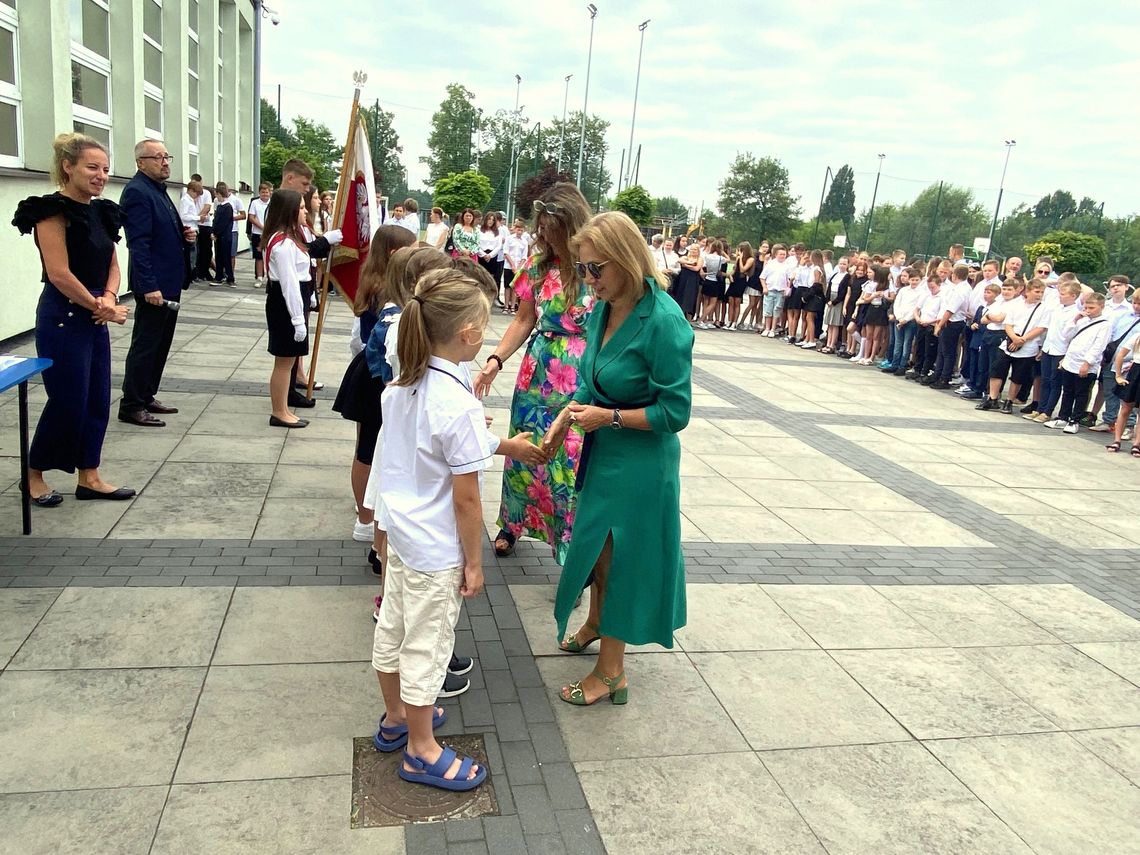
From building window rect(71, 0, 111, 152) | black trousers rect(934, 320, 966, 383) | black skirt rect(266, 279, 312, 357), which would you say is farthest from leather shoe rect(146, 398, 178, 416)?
black trousers rect(934, 320, 966, 383)

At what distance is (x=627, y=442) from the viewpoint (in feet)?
10.1

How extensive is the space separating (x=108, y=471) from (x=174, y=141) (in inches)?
517

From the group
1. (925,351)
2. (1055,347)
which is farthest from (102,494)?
(925,351)

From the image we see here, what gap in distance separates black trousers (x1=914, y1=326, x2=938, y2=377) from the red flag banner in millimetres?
9685

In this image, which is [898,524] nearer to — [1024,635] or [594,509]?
[1024,635]

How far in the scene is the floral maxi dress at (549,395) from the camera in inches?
160

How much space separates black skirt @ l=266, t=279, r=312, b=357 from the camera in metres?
6.28

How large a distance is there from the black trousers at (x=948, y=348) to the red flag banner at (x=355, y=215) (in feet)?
30.7

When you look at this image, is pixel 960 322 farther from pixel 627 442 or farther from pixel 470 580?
pixel 470 580

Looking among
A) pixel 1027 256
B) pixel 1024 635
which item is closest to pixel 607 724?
pixel 1024 635

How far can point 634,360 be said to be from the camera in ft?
9.86

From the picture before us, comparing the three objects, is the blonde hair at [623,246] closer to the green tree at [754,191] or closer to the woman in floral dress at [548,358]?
the woman in floral dress at [548,358]

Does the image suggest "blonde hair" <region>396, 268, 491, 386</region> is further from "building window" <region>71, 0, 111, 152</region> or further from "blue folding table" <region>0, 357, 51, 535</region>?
"building window" <region>71, 0, 111, 152</region>

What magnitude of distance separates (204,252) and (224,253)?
0.37 metres
